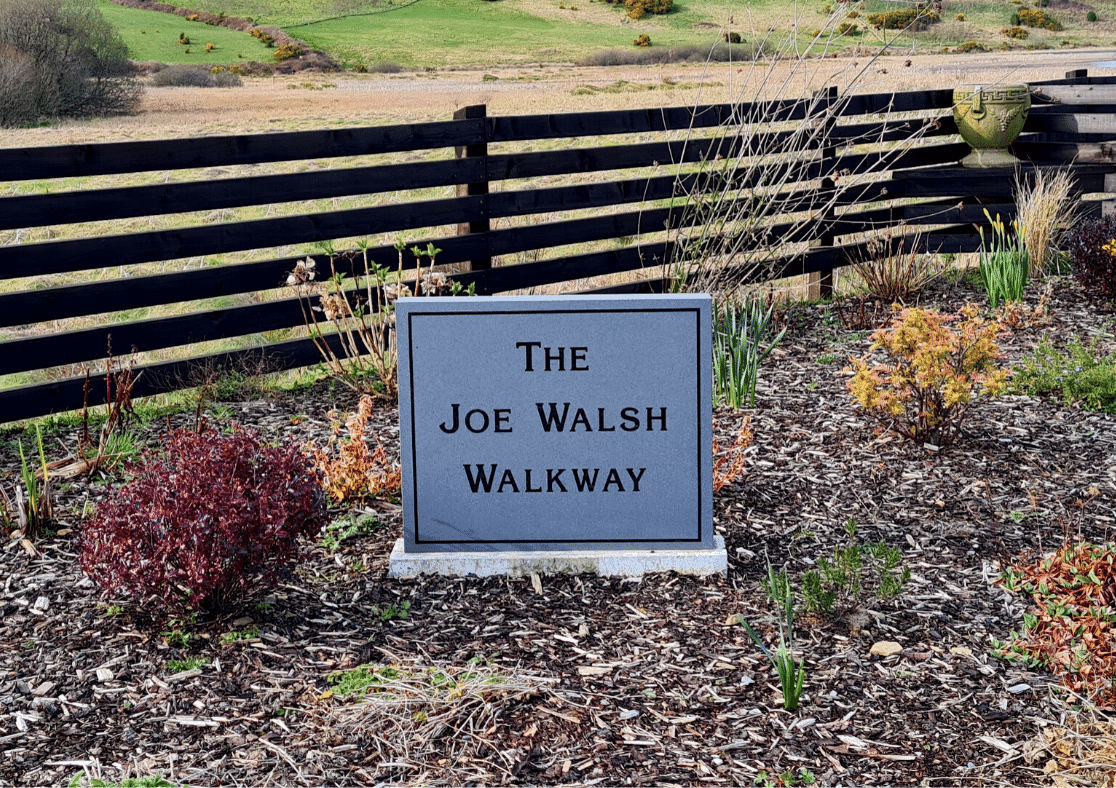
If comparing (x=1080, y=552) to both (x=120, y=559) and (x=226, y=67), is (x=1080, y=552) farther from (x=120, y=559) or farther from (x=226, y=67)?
(x=226, y=67)

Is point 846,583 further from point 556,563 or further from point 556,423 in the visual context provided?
point 556,423

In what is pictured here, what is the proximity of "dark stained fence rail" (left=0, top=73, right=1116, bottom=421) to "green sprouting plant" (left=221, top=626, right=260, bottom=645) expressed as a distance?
2.34m

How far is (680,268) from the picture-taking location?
19.6 ft

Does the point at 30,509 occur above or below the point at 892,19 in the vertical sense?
below

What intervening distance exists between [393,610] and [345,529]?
0.67m

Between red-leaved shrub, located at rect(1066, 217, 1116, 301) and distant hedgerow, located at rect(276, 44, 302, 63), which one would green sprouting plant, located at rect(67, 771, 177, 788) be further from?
distant hedgerow, located at rect(276, 44, 302, 63)

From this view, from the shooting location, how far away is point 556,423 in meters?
3.56

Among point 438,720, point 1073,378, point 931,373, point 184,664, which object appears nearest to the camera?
point 438,720

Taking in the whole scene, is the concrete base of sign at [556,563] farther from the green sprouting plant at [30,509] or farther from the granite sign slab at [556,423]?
the green sprouting plant at [30,509]

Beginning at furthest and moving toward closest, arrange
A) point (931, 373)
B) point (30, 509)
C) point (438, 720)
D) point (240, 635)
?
point (931, 373) < point (30, 509) < point (240, 635) < point (438, 720)

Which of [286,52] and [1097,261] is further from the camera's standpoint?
[286,52]

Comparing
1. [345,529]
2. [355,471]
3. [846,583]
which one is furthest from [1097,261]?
[345,529]

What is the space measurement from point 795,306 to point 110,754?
19.6 feet

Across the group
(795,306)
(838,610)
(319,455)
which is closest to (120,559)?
(319,455)
